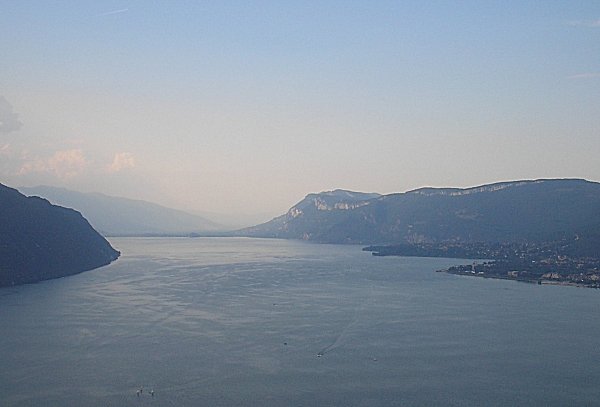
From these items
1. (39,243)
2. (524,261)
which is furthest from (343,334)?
(524,261)

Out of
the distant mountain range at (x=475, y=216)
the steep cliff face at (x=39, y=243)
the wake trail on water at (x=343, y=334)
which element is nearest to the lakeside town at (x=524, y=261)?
the distant mountain range at (x=475, y=216)

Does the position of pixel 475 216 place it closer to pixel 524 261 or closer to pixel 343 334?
pixel 524 261

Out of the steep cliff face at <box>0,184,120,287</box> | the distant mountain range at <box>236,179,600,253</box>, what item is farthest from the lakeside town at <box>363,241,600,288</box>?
the steep cliff face at <box>0,184,120,287</box>

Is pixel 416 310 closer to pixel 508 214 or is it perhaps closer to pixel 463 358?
pixel 463 358

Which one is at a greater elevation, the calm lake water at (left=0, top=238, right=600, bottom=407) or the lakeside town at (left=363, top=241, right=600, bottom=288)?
the lakeside town at (left=363, top=241, right=600, bottom=288)

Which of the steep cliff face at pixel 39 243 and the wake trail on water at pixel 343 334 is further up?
the steep cliff face at pixel 39 243

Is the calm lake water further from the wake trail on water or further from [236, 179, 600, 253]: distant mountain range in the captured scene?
[236, 179, 600, 253]: distant mountain range

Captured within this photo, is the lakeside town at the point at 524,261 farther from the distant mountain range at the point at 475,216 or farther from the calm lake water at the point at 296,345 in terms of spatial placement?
the calm lake water at the point at 296,345
